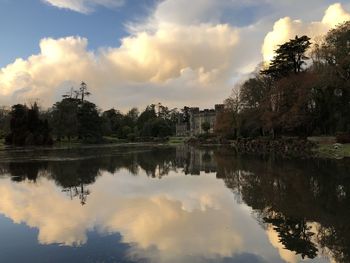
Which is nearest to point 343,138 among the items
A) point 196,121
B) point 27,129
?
point 27,129

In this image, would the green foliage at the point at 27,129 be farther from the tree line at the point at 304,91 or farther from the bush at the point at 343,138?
the bush at the point at 343,138

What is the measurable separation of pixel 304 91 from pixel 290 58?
1038cm

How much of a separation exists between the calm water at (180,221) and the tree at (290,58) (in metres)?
36.8

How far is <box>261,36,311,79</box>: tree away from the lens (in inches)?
2126

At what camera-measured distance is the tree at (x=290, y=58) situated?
54000 millimetres

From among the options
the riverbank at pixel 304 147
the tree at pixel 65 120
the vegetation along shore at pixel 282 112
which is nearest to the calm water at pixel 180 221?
the riverbank at pixel 304 147

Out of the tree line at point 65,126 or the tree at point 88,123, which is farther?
the tree at point 88,123

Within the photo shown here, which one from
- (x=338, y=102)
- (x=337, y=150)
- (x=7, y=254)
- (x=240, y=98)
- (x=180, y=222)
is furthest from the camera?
(x=240, y=98)

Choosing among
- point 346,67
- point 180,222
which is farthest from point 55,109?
point 180,222

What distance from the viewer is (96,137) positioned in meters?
93.1

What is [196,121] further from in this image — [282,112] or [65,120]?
[282,112]

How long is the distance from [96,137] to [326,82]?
61379mm

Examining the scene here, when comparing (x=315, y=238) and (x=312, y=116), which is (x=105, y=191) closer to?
(x=315, y=238)

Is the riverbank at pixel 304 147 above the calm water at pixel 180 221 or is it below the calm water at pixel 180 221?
above
